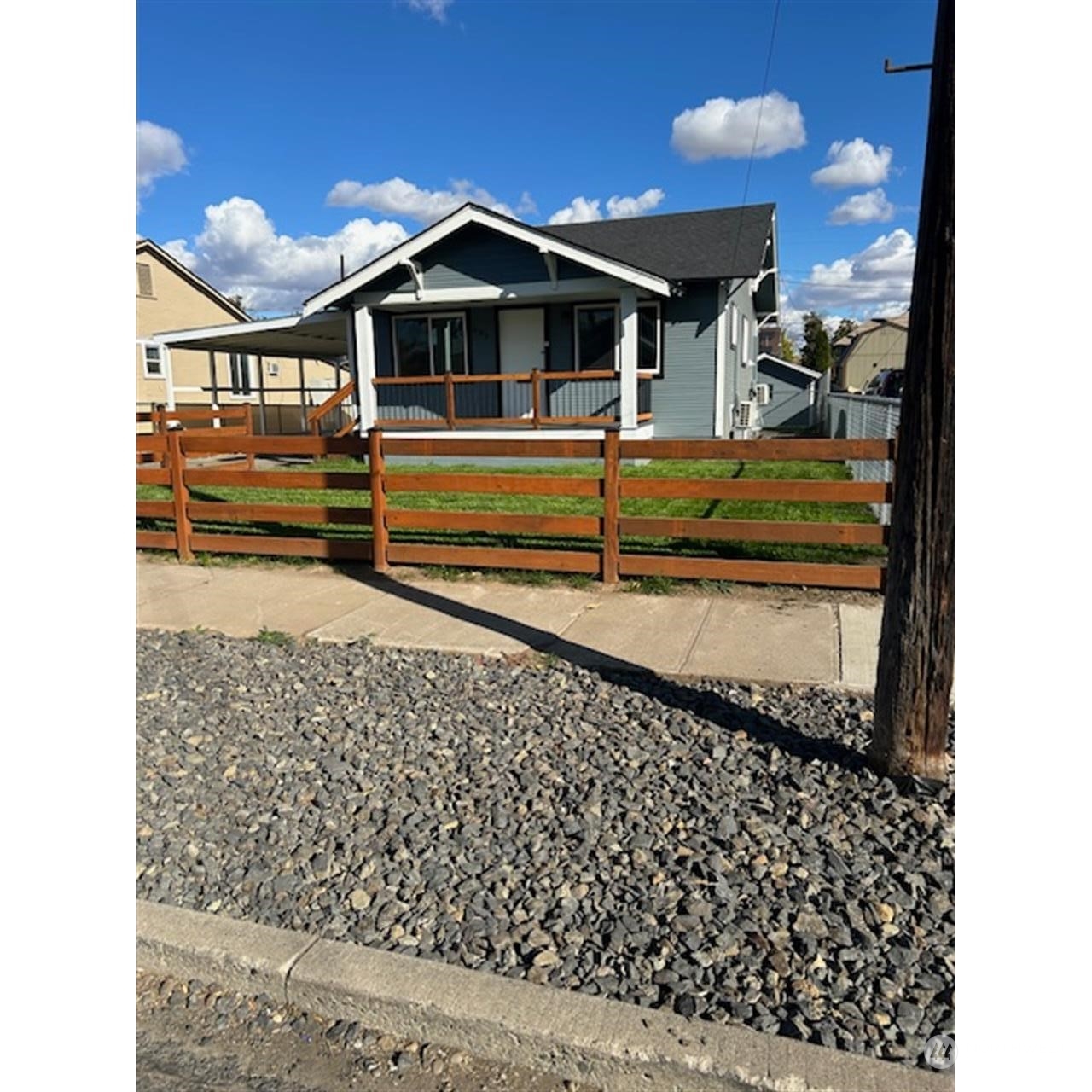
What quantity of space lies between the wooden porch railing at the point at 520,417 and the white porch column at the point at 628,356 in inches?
20.3

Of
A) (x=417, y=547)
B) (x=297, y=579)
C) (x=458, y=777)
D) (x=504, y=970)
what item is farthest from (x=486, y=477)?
(x=504, y=970)

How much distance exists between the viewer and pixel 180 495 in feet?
25.6

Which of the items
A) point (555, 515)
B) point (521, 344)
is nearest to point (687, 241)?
point (521, 344)

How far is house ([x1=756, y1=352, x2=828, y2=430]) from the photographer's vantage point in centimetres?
3219

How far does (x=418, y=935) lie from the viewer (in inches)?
98.4

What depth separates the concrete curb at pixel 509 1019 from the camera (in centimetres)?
198

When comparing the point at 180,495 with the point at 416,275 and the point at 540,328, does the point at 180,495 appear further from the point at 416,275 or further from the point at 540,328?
the point at 540,328

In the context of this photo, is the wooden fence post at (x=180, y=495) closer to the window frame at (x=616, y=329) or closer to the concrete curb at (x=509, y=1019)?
the concrete curb at (x=509, y=1019)

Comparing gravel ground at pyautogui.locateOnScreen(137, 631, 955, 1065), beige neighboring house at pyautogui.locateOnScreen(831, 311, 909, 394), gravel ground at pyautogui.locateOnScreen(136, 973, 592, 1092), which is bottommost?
gravel ground at pyautogui.locateOnScreen(136, 973, 592, 1092)

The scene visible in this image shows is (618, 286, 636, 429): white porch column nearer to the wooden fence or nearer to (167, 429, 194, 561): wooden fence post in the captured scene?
the wooden fence

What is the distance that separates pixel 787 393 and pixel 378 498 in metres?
28.7

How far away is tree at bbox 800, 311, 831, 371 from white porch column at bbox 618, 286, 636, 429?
36.8m

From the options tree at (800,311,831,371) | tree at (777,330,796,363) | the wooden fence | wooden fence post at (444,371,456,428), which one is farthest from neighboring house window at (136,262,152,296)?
tree at (777,330,796,363)

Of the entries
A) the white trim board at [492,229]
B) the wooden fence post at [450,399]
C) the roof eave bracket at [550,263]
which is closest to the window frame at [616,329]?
the white trim board at [492,229]
